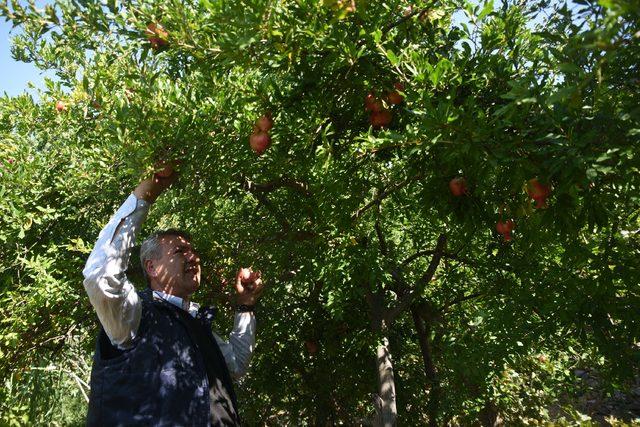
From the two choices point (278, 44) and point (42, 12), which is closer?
point (278, 44)

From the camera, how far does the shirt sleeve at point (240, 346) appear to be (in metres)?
2.52

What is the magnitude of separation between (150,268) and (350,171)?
Result: 1.12 meters

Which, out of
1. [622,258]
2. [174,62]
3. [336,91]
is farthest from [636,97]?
[174,62]

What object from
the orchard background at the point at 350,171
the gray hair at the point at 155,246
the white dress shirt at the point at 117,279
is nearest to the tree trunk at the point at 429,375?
the orchard background at the point at 350,171

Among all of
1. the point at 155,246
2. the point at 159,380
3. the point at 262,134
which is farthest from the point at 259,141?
the point at 159,380

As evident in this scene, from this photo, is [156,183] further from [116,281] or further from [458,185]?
[458,185]

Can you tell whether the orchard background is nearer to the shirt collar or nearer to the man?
the man

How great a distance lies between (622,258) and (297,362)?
3.85 metres

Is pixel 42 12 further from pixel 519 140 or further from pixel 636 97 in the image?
pixel 636 97

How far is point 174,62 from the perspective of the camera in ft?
11.5

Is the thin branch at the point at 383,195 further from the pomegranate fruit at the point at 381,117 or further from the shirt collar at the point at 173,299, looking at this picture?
the shirt collar at the point at 173,299

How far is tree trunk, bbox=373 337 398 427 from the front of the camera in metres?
4.90

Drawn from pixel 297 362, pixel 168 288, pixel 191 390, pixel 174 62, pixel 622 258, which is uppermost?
pixel 622 258

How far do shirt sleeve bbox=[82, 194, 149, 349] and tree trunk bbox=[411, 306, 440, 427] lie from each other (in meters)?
4.29
